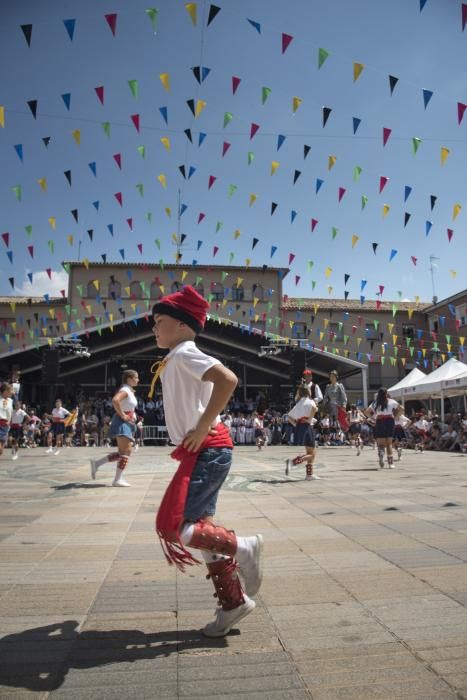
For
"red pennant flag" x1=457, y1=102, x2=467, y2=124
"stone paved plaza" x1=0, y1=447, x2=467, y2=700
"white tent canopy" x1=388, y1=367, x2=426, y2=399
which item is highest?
"red pennant flag" x1=457, y1=102, x2=467, y2=124

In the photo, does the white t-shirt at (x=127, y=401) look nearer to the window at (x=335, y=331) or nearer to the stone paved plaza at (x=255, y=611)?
the stone paved plaza at (x=255, y=611)

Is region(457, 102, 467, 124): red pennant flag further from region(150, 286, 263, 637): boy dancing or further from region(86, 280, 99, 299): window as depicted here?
region(86, 280, 99, 299): window

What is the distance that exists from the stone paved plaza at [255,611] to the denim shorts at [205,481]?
0.57 meters

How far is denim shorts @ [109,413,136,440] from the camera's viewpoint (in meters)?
8.13

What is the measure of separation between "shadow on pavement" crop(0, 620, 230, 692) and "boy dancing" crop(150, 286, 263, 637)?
159 mm

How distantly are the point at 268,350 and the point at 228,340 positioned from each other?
2855 mm

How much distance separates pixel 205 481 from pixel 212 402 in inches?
15.0

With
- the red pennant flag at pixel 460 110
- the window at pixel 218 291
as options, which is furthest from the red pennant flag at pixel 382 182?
the window at pixel 218 291

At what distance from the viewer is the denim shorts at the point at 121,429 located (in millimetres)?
8133

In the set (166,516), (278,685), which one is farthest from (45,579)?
(278,685)

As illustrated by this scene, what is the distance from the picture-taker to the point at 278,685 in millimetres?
1908

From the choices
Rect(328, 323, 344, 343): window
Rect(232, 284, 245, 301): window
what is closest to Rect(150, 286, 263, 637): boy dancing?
Rect(232, 284, 245, 301): window

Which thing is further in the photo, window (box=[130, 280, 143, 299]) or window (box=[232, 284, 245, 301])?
window (box=[232, 284, 245, 301])

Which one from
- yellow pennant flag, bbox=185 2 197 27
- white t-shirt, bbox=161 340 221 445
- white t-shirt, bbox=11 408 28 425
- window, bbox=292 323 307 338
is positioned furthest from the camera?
window, bbox=292 323 307 338
